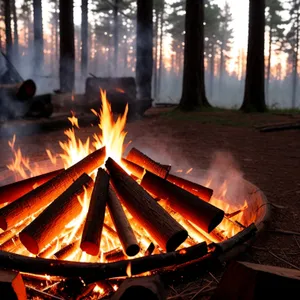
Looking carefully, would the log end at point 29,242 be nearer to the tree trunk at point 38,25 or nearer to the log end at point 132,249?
the log end at point 132,249

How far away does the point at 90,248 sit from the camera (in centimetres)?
223

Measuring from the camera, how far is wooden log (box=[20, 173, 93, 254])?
2252 mm

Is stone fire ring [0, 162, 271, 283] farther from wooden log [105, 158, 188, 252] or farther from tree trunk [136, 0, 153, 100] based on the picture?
tree trunk [136, 0, 153, 100]

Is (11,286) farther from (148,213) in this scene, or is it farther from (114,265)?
(148,213)

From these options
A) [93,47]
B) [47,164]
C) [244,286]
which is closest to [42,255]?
[244,286]

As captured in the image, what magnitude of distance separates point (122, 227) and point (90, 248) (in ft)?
0.82

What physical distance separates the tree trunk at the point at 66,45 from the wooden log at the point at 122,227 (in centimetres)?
1363

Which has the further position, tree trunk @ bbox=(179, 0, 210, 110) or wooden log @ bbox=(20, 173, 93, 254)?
tree trunk @ bbox=(179, 0, 210, 110)

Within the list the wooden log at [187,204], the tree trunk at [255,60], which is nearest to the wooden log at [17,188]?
the wooden log at [187,204]

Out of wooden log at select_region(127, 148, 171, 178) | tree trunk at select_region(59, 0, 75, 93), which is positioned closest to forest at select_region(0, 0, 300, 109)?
tree trunk at select_region(59, 0, 75, 93)

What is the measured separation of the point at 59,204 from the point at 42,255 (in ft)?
1.15

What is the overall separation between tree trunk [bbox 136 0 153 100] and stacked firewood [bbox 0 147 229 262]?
12564 mm

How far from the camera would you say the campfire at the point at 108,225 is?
200 centimetres

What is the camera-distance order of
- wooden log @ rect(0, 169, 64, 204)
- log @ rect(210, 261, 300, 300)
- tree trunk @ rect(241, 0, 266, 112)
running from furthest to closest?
tree trunk @ rect(241, 0, 266, 112) → wooden log @ rect(0, 169, 64, 204) → log @ rect(210, 261, 300, 300)
